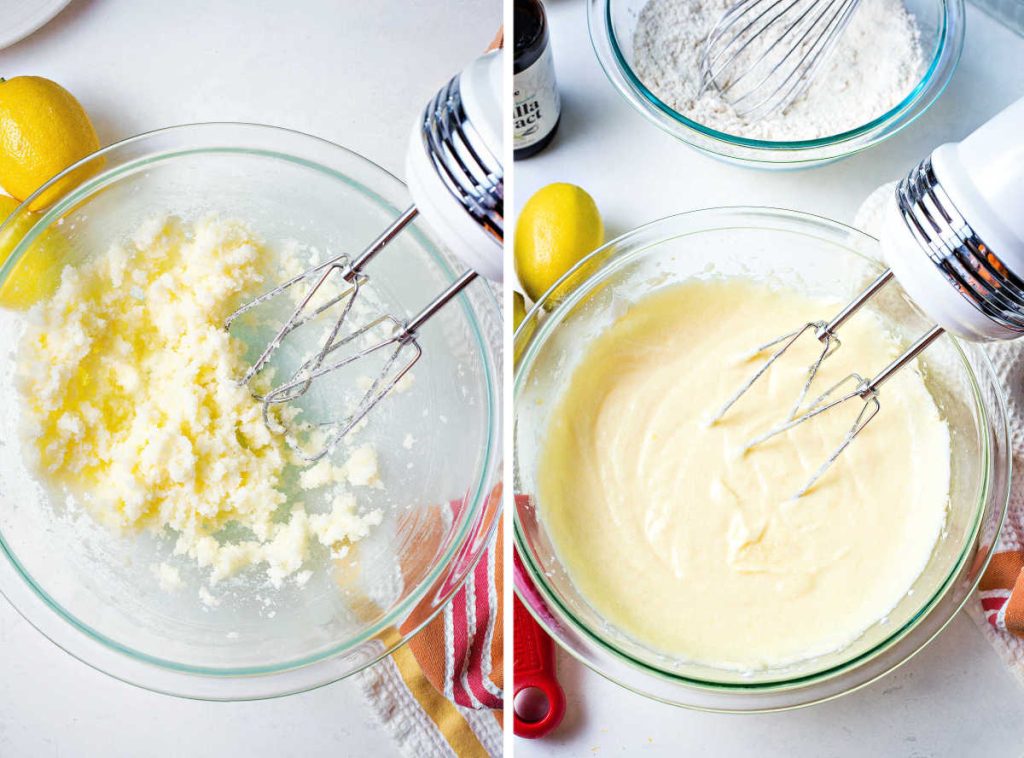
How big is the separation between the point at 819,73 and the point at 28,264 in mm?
754

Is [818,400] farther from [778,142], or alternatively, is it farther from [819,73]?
[819,73]

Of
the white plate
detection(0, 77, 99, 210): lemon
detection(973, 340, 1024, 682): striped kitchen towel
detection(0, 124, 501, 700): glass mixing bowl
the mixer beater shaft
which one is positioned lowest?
detection(973, 340, 1024, 682): striped kitchen towel

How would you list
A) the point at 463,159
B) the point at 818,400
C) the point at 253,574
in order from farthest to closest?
the point at 253,574
the point at 818,400
the point at 463,159

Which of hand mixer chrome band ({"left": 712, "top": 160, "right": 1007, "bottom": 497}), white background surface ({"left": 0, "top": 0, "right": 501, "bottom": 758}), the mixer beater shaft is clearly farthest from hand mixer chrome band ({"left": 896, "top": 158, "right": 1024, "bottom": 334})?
white background surface ({"left": 0, "top": 0, "right": 501, "bottom": 758})

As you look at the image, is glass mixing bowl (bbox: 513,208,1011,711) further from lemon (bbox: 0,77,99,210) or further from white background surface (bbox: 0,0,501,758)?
lemon (bbox: 0,77,99,210)

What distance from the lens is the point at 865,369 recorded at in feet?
2.54

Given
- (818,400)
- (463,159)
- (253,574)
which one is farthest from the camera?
(253,574)

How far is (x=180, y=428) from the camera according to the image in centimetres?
80

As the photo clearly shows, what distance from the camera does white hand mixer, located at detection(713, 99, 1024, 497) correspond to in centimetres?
47

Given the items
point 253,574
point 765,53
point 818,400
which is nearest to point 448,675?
point 253,574

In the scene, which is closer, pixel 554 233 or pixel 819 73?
pixel 554 233

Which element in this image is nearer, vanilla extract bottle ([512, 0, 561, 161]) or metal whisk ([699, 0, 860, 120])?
vanilla extract bottle ([512, 0, 561, 161])

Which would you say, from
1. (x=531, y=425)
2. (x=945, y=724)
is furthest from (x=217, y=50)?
(x=945, y=724)

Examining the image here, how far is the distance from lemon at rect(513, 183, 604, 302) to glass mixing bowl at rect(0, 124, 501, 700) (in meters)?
0.06
